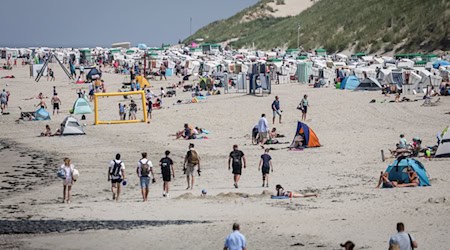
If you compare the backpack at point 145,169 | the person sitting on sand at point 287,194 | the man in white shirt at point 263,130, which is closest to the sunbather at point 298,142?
the man in white shirt at point 263,130

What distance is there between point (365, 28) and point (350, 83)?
36.6 metres

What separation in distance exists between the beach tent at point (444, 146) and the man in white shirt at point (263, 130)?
235 inches

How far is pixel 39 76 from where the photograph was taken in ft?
207

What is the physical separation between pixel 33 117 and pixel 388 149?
17.6 m

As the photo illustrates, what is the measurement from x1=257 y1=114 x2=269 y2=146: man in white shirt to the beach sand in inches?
17.9

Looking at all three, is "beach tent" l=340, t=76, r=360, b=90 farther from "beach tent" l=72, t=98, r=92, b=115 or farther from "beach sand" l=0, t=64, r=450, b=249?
"beach tent" l=72, t=98, r=92, b=115

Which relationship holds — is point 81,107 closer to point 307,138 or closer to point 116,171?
point 307,138

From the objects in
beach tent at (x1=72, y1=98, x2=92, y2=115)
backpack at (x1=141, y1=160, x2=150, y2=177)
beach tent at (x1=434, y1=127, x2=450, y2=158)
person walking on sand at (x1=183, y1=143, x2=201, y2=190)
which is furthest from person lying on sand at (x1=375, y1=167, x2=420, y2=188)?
beach tent at (x1=72, y1=98, x2=92, y2=115)

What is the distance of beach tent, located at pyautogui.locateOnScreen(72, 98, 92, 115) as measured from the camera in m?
39.0

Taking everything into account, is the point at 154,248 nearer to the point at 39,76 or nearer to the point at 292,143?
the point at 292,143

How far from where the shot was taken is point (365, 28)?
257ft

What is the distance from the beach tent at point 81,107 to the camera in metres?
39.0

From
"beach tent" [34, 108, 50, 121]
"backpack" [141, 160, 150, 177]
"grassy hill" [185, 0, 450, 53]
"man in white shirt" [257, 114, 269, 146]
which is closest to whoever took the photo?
"backpack" [141, 160, 150, 177]

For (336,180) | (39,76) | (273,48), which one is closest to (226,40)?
(273,48)
